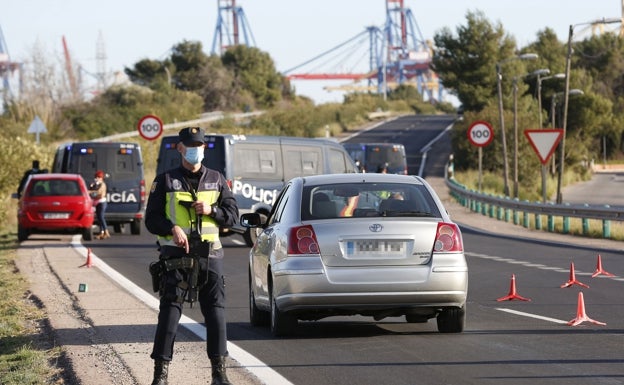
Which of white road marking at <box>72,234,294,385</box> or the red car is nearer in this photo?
white road marking at <box>72,234,294,385</box>

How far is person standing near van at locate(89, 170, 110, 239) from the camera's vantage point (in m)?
31.2

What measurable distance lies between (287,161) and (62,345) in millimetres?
16161

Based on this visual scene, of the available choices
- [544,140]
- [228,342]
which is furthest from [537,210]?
[228,342]

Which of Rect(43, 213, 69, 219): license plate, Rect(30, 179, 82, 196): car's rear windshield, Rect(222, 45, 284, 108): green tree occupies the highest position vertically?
Rect(222, 45, 284, 108): green tree

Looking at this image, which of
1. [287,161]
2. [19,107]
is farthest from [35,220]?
[19,107]

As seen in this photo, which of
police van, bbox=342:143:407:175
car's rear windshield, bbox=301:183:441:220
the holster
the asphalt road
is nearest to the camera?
the holster

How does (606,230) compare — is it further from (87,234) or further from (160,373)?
(160,373)

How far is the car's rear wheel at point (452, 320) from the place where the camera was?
40.1 ft

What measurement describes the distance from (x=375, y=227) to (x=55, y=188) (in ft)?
63.0

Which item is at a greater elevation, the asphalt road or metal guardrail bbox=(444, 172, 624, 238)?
the asphalt road

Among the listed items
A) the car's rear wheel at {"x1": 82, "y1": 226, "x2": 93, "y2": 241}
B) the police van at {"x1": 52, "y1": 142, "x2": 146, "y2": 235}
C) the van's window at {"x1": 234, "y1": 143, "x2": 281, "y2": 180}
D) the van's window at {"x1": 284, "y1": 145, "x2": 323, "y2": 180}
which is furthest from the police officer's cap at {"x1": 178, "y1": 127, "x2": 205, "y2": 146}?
the police van at {"x1": 52, "y1": 142, "x2": 146, "y2": 235}

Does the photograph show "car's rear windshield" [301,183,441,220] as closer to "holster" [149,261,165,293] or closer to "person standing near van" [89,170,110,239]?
"holster" [149,261,165,293]

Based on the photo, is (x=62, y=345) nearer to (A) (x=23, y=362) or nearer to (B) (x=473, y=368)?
(A) (x=23, y=362)

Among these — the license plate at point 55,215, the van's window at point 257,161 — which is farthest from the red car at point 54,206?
the van's window at point 257,161
